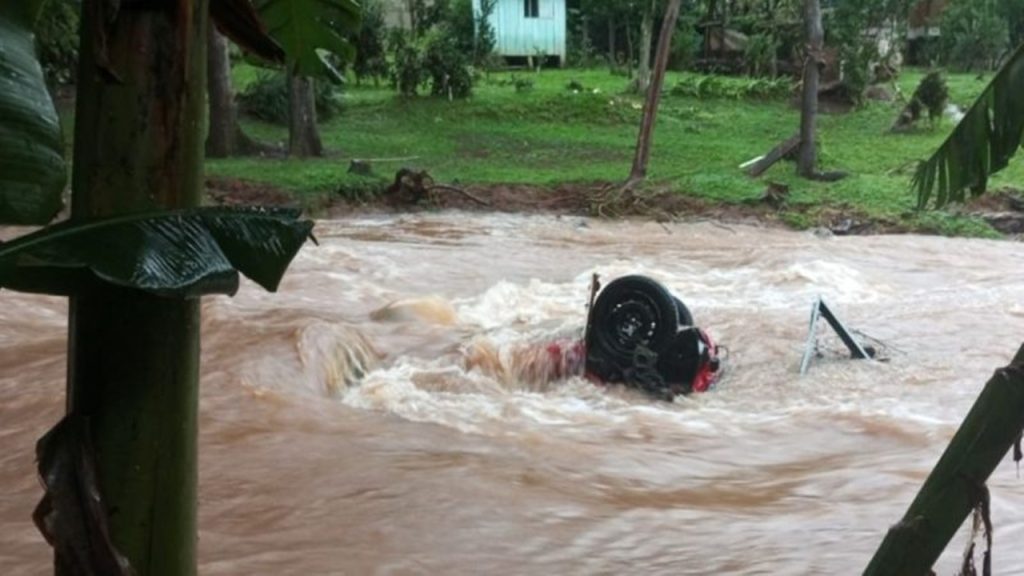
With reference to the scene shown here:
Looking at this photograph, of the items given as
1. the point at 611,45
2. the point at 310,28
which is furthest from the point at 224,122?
the point at 310,28

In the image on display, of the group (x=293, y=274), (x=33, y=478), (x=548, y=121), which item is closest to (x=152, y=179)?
(x=33, y=478)

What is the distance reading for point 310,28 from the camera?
2561mm

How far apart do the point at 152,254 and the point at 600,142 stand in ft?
59.2

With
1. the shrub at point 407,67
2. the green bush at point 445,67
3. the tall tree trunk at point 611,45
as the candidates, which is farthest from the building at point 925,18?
the shrub at point 407,67

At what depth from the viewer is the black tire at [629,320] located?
689cm

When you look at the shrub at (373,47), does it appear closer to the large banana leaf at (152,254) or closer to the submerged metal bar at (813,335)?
the submerged metal bar at (813,335)

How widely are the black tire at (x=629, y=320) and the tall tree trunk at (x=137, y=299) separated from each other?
5.76m

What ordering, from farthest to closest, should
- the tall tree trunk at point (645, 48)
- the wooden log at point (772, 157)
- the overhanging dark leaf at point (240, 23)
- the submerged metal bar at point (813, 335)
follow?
1. the tall tree trunk at point (645, 48)
2. the wooden log at point (772, 157)
3. the submerged metal bar at point (813, 335)
4. the overhanging dark leaf at point (240, 23)

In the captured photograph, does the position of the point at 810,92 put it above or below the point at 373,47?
below

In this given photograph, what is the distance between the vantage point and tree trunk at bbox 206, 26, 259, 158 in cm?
1563

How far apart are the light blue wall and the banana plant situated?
975 inches

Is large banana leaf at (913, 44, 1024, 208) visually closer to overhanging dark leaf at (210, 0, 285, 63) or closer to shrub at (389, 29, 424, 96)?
overhanging dark leaf at (210, 0, 285, 63)

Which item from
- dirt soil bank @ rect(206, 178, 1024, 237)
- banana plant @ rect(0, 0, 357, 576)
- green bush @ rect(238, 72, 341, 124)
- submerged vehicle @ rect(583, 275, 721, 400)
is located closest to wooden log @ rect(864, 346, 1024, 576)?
banana plant @ rect(0, 0, 357, 576)

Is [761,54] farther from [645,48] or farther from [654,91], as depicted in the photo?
[654,91]
